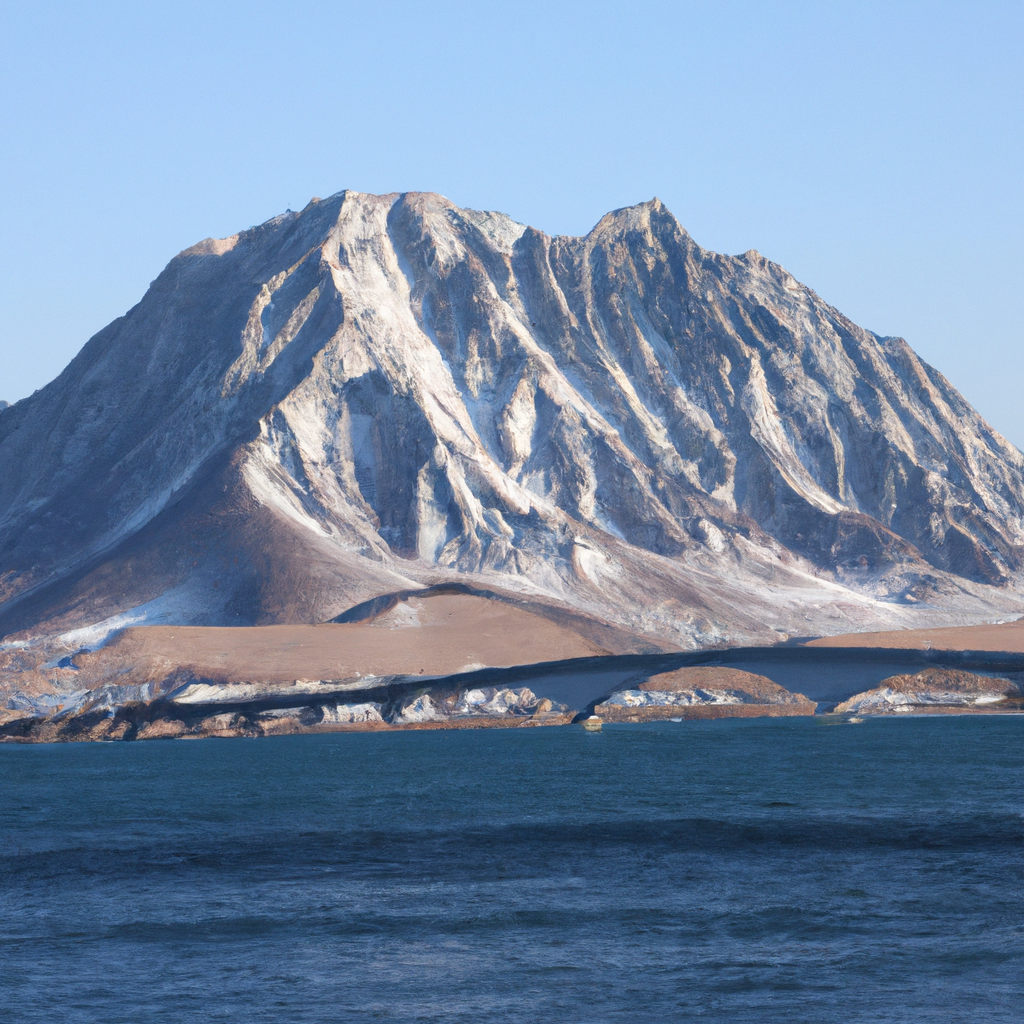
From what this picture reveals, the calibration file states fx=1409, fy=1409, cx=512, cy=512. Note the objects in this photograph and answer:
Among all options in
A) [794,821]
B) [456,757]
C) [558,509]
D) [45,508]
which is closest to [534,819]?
[794,821]

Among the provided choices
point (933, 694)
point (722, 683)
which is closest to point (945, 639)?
point (933, 694)

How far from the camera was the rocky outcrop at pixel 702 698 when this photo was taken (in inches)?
5276

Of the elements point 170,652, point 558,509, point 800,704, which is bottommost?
point 800,704

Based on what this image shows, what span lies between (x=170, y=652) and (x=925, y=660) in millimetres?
72130

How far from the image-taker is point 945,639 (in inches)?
5915

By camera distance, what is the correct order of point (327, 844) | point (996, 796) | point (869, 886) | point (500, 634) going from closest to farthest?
point (869, 886) → point (327, 844) → point (996, 796) → point (500, 634)

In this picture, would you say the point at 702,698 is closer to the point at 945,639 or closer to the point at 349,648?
the point at 945,639

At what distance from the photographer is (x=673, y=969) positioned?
24844 mm

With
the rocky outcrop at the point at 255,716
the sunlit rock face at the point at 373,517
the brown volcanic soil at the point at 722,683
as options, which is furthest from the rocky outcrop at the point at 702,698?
the sunlit rock face at the point at 373,517

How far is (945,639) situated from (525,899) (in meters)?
127

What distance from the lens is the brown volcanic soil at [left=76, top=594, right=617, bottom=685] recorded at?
135 metres

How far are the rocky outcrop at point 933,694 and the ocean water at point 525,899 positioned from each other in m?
65.1

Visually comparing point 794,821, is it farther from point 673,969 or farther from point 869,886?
point 673,969

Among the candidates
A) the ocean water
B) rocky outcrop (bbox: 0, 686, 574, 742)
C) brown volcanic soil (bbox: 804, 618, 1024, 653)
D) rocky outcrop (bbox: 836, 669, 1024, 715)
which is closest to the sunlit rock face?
brown volcanic soil (bbox: 804, 618, 1024, 653)
